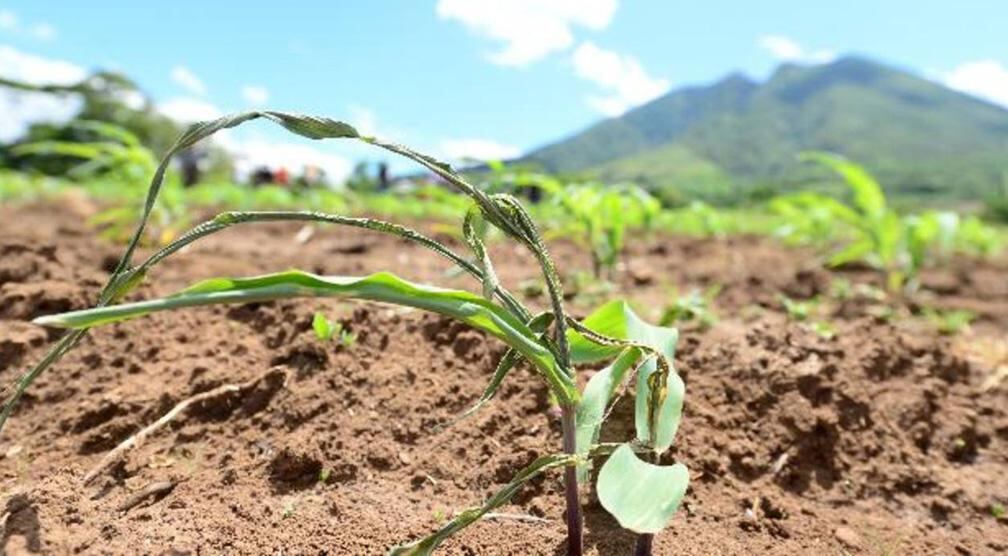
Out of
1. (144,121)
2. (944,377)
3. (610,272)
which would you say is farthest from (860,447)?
(144,121)

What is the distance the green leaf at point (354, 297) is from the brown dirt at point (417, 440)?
46 cm

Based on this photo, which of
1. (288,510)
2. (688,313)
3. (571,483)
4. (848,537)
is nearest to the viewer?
(571,483)

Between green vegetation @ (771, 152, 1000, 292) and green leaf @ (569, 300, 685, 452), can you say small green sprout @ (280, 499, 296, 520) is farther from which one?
Answer: green vegetation @ (771, 152, 1000, 292)

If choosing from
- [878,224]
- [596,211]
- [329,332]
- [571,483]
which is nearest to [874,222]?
[878,224]

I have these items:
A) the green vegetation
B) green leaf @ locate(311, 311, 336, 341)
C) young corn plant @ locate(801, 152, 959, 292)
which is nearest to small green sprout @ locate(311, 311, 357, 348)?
green leaf @ locate(311, 311, 336, 341)

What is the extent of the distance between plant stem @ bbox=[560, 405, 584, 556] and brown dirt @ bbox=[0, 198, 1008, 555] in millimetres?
132

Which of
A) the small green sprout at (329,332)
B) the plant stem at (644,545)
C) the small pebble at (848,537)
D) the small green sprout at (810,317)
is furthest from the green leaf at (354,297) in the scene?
the small green sprout at (810,317)

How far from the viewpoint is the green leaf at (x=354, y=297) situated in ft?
2.59

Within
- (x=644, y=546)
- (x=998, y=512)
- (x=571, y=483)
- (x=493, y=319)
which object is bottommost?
(x=998, y=512)

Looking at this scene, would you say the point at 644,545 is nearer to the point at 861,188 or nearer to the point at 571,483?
the point at 571,483

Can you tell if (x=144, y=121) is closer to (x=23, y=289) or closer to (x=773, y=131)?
(x=23, y=289)

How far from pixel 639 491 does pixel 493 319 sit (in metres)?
0.28

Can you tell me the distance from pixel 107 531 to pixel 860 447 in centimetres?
146

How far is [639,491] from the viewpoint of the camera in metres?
1.01
